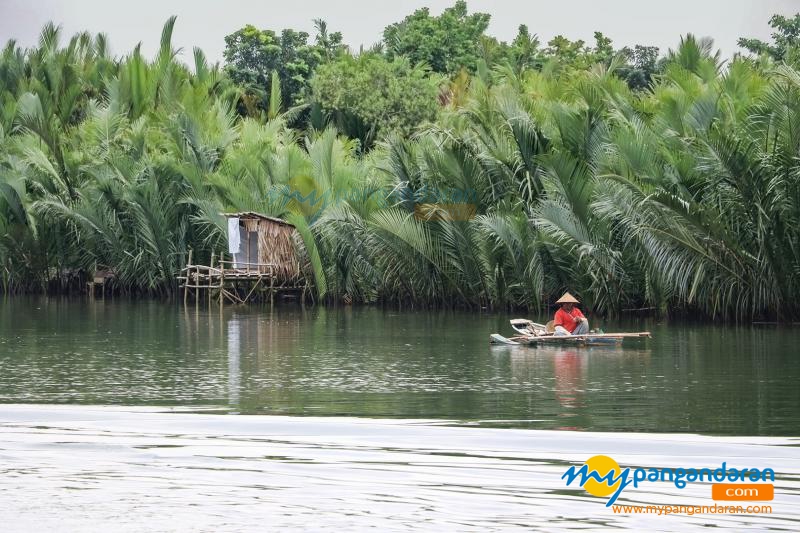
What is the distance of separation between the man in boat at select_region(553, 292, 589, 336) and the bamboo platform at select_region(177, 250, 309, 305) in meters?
14.0

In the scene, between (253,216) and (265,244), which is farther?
(265,244)

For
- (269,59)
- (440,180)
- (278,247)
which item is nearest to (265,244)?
(278,247)

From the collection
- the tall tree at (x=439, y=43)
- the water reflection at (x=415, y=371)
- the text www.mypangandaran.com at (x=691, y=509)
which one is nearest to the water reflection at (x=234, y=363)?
the water reflection at (x=415, y=371)

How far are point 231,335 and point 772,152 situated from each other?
37.4 feet

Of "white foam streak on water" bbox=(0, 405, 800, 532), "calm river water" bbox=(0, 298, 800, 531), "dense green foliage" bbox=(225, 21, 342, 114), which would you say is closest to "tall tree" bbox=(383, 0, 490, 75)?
"dense green foliage" bbox=(225, 21, 342, 114)

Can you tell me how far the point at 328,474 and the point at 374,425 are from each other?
9.69 ft

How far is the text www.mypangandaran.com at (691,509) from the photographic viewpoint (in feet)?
35.6

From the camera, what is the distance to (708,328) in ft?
92.2

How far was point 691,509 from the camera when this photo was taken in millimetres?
10891

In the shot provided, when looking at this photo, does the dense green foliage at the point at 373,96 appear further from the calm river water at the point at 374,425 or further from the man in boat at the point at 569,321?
the man in boat at the point at 569,321

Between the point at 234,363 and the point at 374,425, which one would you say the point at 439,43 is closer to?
the point at 234,363

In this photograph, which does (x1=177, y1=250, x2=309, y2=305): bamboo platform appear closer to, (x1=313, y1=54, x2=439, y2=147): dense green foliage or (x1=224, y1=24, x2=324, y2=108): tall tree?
(x1=313, y1=54, x2=439, y2=147): dense green foliage

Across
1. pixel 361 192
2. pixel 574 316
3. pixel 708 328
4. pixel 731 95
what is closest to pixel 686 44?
pixel 731 95

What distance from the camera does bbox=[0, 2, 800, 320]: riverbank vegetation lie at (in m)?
28.5
